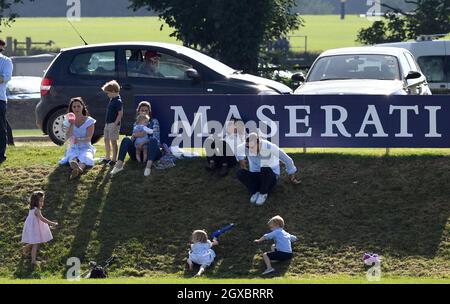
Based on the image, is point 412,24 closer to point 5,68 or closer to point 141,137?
point 141,137

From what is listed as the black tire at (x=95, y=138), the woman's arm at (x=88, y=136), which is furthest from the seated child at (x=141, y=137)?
the black tire at (x=95, y=138)

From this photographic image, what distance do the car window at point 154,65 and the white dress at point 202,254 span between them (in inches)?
192

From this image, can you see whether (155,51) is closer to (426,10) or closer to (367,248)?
(367,248)

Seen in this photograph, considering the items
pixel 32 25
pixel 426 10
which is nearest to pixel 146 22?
pixel 32 25

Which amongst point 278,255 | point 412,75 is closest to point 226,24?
point 412,75

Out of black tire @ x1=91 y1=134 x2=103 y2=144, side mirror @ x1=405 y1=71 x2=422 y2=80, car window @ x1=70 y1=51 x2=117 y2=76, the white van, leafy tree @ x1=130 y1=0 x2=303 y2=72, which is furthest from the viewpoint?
leafy tree @ x1=130 y1=0 x2=303 y2=72

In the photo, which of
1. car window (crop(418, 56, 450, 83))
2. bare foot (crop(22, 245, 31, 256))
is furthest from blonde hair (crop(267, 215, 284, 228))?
car window (crop(418, 56, 450, 83))

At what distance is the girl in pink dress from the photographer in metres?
16.3

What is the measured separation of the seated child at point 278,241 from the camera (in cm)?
1559

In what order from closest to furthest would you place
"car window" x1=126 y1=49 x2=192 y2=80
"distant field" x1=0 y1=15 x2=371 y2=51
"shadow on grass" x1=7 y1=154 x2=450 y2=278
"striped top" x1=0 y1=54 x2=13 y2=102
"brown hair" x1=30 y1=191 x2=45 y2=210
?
"shadow on grass" x1=7 y1=154 x2=450 y2=278, "brown hair" x1=30 y1=191 x2=45 y2=210, "striped top" x1=0 y1=54 x2=13 y2=102, "car window" x1=126 y1=49 x2=192 y2=80, "distant field" x1=0 y1=15 x2=371 y2=51

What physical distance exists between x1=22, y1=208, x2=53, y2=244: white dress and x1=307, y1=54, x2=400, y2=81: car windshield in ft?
19.0

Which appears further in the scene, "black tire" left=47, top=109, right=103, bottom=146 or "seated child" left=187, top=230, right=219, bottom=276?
"black tire" left=47, top=109, right=103, bottom=146

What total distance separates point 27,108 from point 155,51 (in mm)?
16066

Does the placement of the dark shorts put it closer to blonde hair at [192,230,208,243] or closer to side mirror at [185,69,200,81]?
blonde hair at [192,230,208,243]
